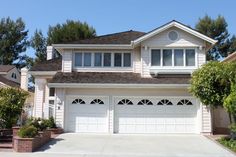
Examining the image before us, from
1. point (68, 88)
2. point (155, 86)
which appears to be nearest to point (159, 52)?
point (155, 86)

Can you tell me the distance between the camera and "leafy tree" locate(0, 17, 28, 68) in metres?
55.3

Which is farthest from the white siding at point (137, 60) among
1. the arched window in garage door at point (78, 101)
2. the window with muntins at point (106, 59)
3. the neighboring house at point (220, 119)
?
the neighboring house at point (220, 119)

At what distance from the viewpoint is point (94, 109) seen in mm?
21172

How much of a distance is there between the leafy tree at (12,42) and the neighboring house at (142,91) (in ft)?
115

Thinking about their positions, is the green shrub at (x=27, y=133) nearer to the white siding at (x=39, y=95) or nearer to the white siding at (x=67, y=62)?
the white siding at (x=67, y=62)

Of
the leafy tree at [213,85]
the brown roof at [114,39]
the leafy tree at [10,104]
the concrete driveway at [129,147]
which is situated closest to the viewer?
the concrete driveway at [129,147]

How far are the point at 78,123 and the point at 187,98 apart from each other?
257 inches

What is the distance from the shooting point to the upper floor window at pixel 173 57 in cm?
2234

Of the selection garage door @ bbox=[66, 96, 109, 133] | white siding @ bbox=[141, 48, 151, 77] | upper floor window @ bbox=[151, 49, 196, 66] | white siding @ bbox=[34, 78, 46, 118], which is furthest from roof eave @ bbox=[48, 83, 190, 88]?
white siding @ bbox=[34, 78, 46, 118]

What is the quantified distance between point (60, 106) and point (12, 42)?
126ft

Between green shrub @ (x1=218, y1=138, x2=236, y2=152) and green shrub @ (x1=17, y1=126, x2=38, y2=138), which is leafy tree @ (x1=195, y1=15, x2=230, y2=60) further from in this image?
green shrub @ (x1=17, y1=126, x2=38, y2=138)

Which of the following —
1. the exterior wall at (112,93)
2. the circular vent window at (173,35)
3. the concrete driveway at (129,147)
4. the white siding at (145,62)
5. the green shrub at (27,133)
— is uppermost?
the circular vent window at (173,35)

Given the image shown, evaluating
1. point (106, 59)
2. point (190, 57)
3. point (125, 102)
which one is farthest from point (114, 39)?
point (190, 57)

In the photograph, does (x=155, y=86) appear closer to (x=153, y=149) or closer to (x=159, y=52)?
(x=159, y=52)
